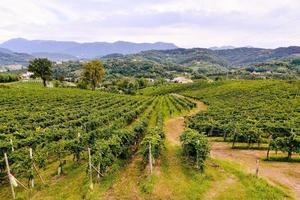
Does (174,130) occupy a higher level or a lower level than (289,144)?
lower

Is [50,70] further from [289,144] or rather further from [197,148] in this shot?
[289,144]

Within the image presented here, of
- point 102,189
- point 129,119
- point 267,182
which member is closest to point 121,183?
point 102,189

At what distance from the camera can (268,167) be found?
24922mm

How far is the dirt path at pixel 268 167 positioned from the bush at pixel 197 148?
4.05 metres

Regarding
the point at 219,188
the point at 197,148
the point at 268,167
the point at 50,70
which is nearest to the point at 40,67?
the point at 50,70

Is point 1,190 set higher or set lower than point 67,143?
lower

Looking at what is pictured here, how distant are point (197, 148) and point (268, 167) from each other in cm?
705

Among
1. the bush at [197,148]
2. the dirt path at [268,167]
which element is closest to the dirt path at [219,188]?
the bush at [197,148]

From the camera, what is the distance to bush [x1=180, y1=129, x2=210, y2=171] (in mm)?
22781

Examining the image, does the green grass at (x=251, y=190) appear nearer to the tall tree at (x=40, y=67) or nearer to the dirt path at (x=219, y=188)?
the dirt path at (x=219, y=188)

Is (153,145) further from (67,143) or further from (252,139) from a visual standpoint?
(252,139)

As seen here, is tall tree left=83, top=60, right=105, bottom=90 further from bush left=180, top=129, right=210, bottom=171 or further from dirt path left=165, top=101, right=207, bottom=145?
bush left=180, top=129, right=210, bottom=171

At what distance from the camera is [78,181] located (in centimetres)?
2106

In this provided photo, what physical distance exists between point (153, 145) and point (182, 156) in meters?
5.25
